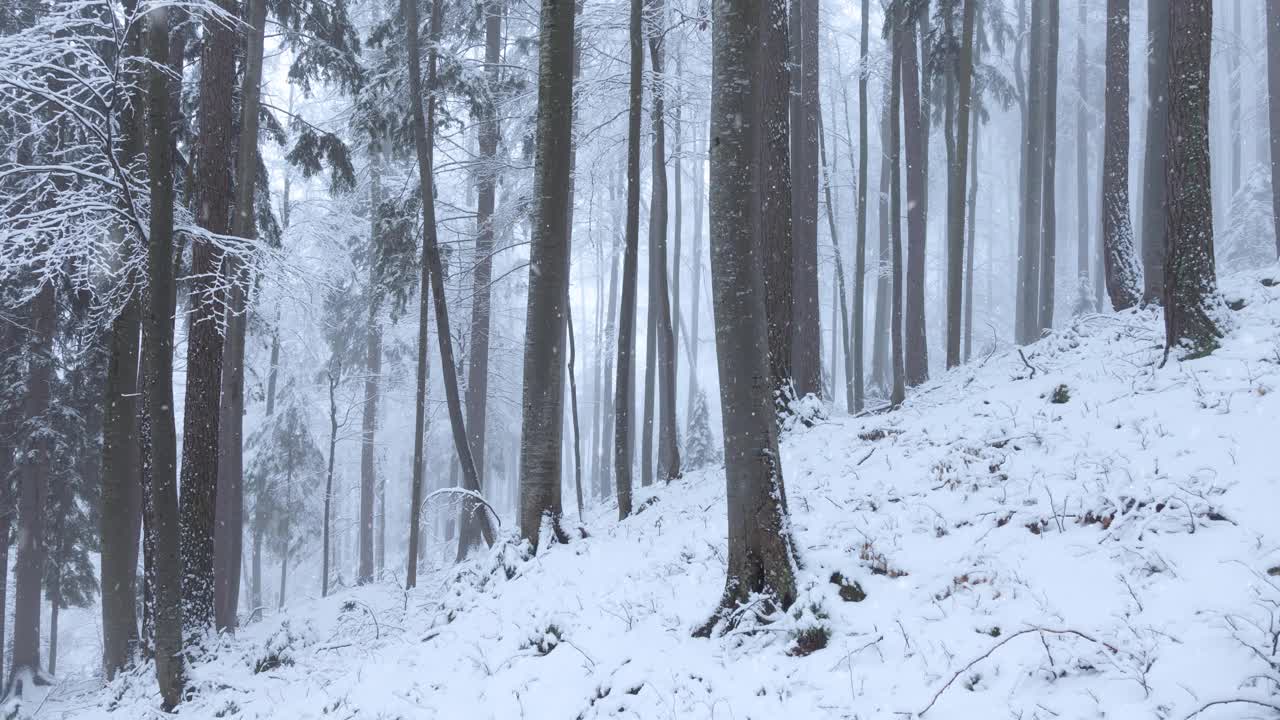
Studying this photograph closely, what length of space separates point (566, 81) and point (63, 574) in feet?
55.6

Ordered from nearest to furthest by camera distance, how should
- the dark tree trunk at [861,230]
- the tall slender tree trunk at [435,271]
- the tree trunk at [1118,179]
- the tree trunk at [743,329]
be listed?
the tree trunk at [743,329] → the tree trunk at [1118,179] → the tall slender tree trunk at [435,271] → the dark tree trunk at [861,230]

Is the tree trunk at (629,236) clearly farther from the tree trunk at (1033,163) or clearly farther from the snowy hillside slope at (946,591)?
the tree trunk at (1033,163)

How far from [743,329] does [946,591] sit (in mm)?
2016

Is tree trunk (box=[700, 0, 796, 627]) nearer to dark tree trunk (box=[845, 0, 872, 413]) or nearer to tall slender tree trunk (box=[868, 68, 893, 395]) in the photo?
dark tree trunk (box=[845, 0, 872, 413])

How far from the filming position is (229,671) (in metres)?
8.42

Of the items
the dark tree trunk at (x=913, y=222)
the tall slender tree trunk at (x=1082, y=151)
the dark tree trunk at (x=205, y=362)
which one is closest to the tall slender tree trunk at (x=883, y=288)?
the tall slender tree trunk at (x=1082, y=151)

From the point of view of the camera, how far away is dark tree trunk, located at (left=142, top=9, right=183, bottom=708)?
7488mm

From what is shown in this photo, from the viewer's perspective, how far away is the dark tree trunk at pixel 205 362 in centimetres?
981

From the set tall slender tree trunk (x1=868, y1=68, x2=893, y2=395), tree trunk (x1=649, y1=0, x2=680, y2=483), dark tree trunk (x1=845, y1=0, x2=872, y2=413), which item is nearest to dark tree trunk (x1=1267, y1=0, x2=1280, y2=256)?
dark tree trunk (x1=845, y1=0, x2=872, y2=413)

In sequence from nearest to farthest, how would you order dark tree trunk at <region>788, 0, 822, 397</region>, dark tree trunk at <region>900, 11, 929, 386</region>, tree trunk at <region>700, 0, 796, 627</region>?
tree trunk at <region>700, 0, 796, 627</region>
dark tree trunk at <region>788, 0, 822, 397</region>
dark tree trunk at <region>900, 11, 929, 386</region>

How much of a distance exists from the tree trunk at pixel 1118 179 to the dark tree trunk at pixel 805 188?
435 cm

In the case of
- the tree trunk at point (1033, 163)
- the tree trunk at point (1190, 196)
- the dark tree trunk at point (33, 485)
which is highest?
the tree trunk at point (1033, 163)

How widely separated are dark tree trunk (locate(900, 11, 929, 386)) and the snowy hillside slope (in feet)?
20.7

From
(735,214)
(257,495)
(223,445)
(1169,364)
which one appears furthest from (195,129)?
(257,495)
